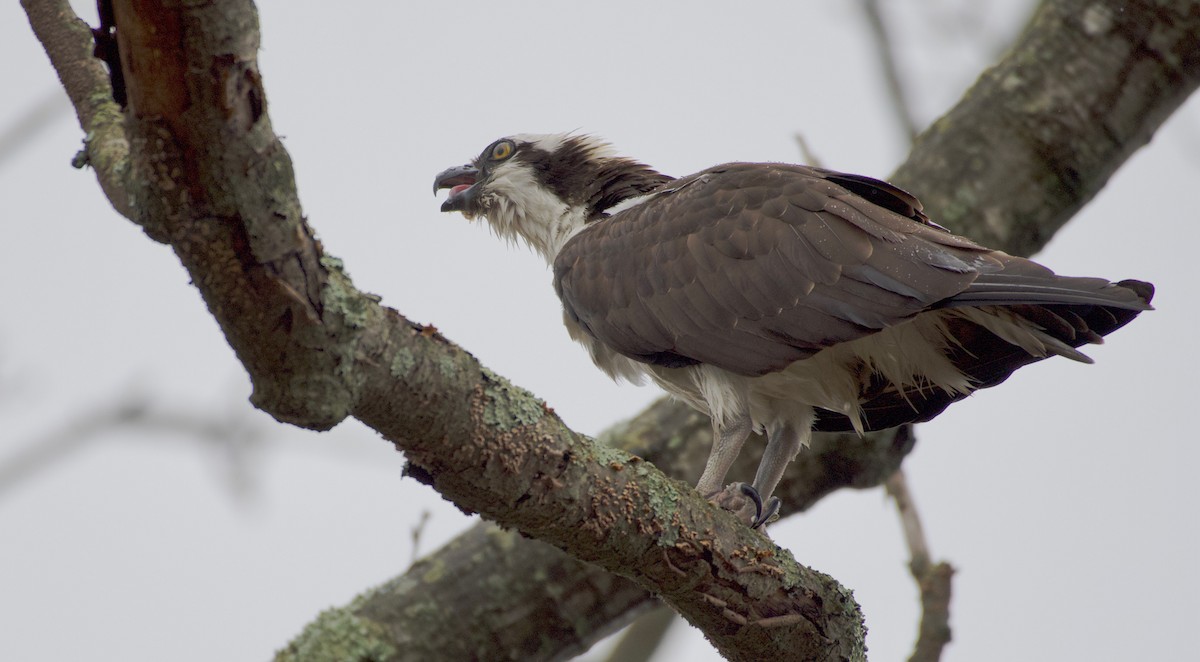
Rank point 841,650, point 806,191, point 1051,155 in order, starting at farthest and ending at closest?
point 1051,155 < point 806,191 < point 841,650

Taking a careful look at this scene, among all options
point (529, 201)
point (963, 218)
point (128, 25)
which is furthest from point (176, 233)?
point (963, 218)

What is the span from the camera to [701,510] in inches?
165

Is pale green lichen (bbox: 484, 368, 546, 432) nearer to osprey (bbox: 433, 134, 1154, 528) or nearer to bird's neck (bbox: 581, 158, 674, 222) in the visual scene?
osprey (bbox: 433, 134, 1154, 528)

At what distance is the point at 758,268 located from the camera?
5.14 m

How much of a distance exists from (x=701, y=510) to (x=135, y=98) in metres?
2.38

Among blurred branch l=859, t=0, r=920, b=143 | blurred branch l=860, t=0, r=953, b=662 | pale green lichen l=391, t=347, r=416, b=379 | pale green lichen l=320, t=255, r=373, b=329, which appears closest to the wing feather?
blurred branch l=860, t=0, r=953, b=662

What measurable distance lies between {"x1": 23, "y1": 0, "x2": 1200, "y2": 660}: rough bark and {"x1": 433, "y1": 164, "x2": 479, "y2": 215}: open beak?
6.40 ft

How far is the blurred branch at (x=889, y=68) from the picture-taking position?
926 centimetres

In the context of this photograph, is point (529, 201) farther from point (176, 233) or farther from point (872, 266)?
point (176, 233)

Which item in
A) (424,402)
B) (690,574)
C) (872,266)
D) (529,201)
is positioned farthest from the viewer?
(529,201)

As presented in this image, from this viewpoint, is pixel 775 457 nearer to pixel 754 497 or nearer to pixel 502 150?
pixel 754 497

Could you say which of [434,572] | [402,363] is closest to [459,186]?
[434,572]

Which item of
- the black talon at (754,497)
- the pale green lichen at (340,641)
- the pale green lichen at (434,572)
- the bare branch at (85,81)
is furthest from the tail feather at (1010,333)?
the bare branch at (85,81)

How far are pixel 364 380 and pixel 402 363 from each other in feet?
0.39
